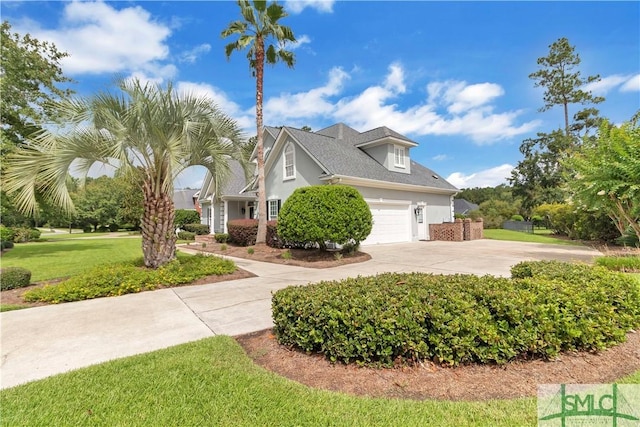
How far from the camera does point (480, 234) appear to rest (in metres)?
18.8

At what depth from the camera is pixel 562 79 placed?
94.2 feet

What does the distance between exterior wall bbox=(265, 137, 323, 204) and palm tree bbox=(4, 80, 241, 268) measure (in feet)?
22.1

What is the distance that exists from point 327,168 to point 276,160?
187 inches

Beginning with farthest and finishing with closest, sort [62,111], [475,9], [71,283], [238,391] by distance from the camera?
[475,9]
[62,111]
[71,283]
[238,391]

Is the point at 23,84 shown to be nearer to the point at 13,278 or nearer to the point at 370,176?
the point at 13,278

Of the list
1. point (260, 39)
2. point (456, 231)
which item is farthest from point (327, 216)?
point (456, 231)

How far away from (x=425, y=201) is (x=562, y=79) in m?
23.6

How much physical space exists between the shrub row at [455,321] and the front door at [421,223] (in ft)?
47.7

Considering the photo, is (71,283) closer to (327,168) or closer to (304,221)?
(304,221)

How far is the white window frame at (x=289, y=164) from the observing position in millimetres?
15926

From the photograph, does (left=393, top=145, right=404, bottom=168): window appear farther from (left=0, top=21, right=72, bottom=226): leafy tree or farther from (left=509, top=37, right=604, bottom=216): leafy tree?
(left=509, top=37, right=604, bottom=216): leafy tree

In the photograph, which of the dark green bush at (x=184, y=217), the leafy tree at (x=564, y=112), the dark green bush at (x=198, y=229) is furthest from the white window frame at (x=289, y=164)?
the leafy tree at (x=564, y=112)

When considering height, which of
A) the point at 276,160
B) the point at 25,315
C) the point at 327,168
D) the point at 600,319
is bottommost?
the point at 25,315

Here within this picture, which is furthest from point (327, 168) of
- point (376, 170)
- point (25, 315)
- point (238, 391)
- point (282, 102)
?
point (238, 391)
